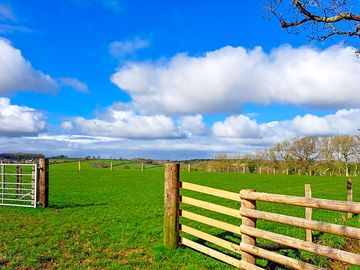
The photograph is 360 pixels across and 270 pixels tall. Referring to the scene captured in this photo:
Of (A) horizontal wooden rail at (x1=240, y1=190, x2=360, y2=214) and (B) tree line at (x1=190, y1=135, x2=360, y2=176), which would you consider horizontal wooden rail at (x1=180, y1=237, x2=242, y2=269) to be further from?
(B) tree line at (x1=190, y1=135, x2=360, y2=176)

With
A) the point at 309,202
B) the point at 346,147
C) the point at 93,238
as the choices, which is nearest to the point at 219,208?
the point at 309,202

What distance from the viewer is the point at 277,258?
21.0 ft

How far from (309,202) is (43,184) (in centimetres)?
1322

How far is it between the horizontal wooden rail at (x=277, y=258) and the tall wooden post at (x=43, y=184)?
11556 mm

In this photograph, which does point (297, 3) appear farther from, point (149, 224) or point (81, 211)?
point (81, 211)

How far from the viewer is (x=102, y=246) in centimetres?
937

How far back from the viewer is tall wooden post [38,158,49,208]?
16328 mm

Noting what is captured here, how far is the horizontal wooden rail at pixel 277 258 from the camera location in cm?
579

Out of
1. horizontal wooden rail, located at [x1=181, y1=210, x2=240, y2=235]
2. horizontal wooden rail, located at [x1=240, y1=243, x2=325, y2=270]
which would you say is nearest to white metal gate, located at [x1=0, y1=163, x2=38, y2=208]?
horizontal wooden rail, located at [x1=181, y1=210, x2=240, y2=235]

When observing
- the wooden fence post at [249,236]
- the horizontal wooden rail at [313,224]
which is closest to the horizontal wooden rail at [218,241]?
the wooden fence post at [249,236]

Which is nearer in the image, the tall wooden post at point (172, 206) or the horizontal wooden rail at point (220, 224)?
the horizontal wooden rail at point (220, 224)

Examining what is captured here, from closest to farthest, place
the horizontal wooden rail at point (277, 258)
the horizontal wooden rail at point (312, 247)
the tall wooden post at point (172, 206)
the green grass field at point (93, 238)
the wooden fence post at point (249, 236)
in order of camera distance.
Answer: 1. the horizontal wooden rail at point (312, 247)
2. the horizontal wooden rail at point (277, 258)
3. the wooden fence post at point (249, 236)
4. the green grass field at point (93, 238)
5. the tall wooden post at point (172, 206)

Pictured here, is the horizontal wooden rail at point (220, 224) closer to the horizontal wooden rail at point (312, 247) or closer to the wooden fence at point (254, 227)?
the wooden fence at point (254, 227)

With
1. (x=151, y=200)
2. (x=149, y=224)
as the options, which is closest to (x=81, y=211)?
(x=149, y=224)
